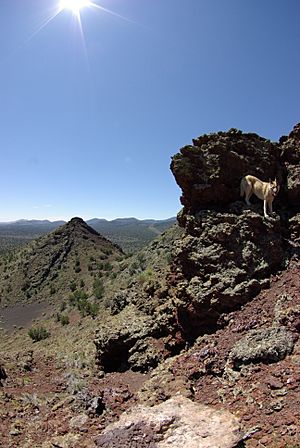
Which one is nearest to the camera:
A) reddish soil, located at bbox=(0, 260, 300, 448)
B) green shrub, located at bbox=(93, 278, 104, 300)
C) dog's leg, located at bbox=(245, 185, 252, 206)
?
reddish soil, located at bbox=(0, 260, 300, 448)

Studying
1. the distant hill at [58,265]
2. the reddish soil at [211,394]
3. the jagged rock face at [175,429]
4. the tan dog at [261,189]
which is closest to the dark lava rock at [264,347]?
the reddish soil at [211,394]

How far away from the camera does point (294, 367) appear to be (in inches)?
232

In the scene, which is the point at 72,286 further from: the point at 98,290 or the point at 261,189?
the point at 261,189

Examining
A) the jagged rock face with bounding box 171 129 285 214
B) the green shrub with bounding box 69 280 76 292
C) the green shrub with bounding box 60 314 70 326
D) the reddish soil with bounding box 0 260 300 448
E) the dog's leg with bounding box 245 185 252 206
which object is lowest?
the green shrub with bounding box 60 314 70 326

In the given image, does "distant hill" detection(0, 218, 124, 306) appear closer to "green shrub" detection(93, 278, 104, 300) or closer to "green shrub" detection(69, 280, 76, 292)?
"green shrub" detection(69, 280, 76, 292)

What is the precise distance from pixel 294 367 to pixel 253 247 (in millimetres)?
3719

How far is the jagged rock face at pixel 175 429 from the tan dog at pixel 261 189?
570 cm

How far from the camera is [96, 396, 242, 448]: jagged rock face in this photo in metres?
4.76

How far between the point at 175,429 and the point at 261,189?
6514 millimetres

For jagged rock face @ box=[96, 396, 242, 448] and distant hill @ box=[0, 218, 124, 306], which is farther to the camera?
distant hill @ box=[0, 218, 124, 306]

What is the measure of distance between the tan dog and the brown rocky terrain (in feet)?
1.28

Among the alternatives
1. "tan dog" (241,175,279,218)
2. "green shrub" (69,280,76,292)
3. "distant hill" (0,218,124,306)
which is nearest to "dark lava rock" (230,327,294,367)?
"tan dog" (241,175,279,218)

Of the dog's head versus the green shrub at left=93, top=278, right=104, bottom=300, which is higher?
the dog's head

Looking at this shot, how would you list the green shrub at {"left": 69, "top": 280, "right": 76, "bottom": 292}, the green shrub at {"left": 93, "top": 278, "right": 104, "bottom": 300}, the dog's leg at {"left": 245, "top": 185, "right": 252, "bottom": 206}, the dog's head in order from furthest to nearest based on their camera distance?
the green shrub at {"left": 69, "top": 280, "right": 76, "bottom": 292}
the green shrub at {"left": 93, "top": 278, "right": 104, "bottom": 300}
the dog's leg at {"left": 245, "top": 185, "right": 252, "bottom": 206}
the dog's head
